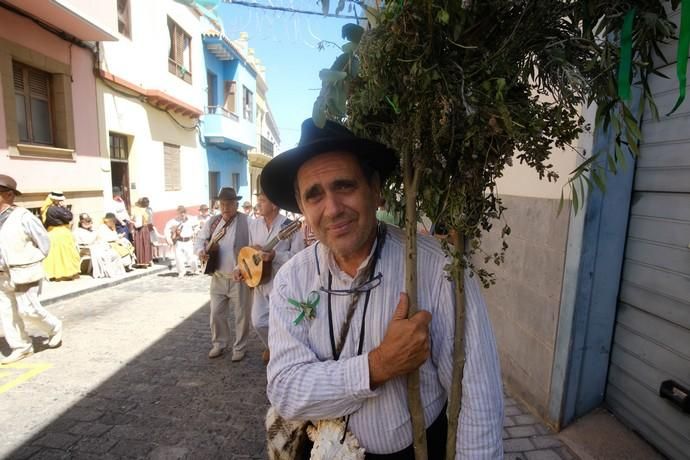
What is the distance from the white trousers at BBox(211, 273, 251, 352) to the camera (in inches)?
195

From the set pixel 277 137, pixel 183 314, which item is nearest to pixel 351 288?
pixel 183 314

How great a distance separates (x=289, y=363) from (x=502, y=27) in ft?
4.32

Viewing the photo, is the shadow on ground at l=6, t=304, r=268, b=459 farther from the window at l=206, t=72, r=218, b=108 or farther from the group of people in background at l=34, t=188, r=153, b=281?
the window at l=206, t=72, r=218, b=108

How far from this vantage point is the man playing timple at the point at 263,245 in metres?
4.47

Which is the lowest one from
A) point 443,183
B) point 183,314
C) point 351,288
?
point 183,314

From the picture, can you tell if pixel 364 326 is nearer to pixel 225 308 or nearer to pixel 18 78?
pixel 225 308

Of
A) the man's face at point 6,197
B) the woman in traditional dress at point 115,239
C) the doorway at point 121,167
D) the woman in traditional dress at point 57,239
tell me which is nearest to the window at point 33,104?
the woman in traditional dress at point 57,239

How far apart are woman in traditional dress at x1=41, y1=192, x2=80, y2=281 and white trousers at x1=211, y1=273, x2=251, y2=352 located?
5.36 meters

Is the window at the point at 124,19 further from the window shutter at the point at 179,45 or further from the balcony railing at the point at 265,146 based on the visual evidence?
the balcony railing at the point at 265,146

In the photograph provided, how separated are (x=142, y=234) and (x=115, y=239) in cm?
100

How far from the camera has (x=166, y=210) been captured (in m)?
14.2

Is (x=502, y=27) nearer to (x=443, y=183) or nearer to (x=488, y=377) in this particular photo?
(x=443, y=183)

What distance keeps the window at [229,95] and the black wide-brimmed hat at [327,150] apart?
20.0 m

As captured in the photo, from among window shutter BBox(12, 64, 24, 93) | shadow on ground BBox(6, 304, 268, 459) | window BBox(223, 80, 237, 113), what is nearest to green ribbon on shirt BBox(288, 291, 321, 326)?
shadow on ground BBox(6, 304, 268, 459)
